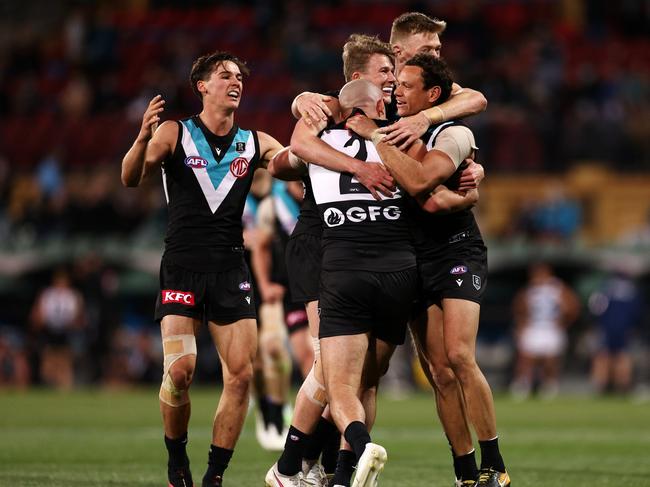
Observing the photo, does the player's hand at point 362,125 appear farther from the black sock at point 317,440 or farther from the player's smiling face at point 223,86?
the black sock at point 317,440

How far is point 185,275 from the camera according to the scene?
25.1ft

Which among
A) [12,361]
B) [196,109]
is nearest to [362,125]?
[196,109]

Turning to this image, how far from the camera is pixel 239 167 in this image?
782cm

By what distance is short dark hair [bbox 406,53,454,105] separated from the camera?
7.23 m

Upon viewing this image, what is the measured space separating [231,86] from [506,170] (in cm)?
1405

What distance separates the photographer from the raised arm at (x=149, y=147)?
7.48 metres

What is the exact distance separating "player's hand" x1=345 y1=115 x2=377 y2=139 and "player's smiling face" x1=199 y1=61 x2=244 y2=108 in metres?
1.16

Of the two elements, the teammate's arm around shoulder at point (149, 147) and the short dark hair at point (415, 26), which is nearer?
the teammate's arm around shoulder at point (149, 147)

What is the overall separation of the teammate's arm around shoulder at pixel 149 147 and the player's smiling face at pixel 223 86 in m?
→ 0.34

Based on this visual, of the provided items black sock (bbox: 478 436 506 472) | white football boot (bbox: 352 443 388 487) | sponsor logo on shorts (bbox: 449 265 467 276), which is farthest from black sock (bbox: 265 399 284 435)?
white football boot (bbox: 352 443 388 487)

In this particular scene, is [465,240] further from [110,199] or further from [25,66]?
[25,66]

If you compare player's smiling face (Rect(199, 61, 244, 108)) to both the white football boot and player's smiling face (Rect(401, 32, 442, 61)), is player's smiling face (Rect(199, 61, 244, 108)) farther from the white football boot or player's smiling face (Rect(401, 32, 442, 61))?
the white football boot

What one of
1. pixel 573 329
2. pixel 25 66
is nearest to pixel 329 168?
pixel 573 329

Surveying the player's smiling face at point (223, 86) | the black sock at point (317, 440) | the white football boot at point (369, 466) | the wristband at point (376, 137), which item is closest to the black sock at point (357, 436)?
the white football boot at point (369, 466)
